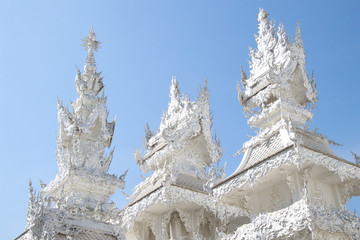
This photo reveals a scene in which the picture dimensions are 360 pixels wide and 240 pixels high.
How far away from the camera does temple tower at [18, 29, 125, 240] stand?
511 inches

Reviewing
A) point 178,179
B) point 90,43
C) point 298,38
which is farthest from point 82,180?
point 298,38

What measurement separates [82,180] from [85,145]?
179 centimetres

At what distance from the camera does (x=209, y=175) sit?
17422mm

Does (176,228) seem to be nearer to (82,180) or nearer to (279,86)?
(82,180)

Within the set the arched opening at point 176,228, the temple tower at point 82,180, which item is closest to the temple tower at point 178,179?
the arched opening at point 176,228

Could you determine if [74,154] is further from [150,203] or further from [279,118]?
[279,118]

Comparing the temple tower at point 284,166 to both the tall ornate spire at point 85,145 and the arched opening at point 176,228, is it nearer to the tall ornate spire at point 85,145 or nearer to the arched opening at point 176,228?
the arched opening at point 176,228

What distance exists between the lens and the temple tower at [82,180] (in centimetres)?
1297

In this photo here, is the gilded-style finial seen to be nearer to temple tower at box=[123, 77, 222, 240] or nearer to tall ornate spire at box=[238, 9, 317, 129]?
temple tower at box=[123, 77, 222, 240]

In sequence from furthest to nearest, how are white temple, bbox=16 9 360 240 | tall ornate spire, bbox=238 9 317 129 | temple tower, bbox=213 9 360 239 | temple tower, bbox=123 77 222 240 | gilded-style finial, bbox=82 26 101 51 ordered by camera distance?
gilded-style finial, bbox=82 26 101 51 → temple tower, bbox=123 77 222 240 → tall ornate spire, bbox=238 9 317 129 → white temple, bbox=16 9 360 240 → temple tower, bbox=213 9 360 239

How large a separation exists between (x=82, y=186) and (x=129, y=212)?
227cm

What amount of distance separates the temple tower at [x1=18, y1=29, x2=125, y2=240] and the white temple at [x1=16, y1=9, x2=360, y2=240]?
4 centimetres

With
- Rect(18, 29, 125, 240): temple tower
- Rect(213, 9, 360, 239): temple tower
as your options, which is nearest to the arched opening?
Rect(213, 9, 360, 239): temple tower

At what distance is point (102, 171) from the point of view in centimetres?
1752
